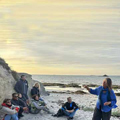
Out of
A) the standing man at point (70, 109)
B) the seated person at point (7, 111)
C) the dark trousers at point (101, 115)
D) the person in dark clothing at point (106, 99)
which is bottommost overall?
the standing man at point (70, 109)

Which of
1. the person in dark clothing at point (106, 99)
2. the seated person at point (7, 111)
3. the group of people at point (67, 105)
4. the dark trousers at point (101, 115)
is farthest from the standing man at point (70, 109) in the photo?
the person in dark clothing at point (106, 99)

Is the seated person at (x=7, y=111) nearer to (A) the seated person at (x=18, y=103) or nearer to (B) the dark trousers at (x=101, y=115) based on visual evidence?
(A) the seated person at (x=18, y=103)

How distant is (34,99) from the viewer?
484 inches

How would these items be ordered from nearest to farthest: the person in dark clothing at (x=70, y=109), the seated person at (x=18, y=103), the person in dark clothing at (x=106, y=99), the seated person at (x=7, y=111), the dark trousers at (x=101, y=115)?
the person in dark clothing at (x=106, y=99) < the dark trousers at (x=101, y=115) < the seated person at (x=7, y=111) < the seated person at (x=18, y=103) < the person in dark clothing at (x=70, y=109)

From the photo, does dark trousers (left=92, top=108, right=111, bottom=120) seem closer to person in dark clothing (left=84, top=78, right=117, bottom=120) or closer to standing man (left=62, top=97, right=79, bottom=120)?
person in dark clothing (left=84, top=78, right=117, bottom=120)

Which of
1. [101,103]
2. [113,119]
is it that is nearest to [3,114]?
[101,103]

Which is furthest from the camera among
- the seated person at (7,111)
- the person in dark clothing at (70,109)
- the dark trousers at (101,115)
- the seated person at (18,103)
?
the person in dark clothing at (70,109)

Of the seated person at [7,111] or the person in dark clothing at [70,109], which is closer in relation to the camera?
the seated person at [7,111]

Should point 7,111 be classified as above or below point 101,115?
below

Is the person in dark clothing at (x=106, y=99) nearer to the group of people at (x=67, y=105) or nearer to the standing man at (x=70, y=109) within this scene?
the group of people at (x=67, y=105)

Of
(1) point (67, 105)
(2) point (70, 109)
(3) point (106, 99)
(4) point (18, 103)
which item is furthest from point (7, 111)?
(3) point (106, 99)

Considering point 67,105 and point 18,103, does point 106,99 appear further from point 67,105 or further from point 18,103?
point 18,103

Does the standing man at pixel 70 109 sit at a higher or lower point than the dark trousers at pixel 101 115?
lower

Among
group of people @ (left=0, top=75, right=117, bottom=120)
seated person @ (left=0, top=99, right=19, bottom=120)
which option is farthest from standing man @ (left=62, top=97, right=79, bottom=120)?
seated person @ (left=0, top=99, right=19, bottom=120)
